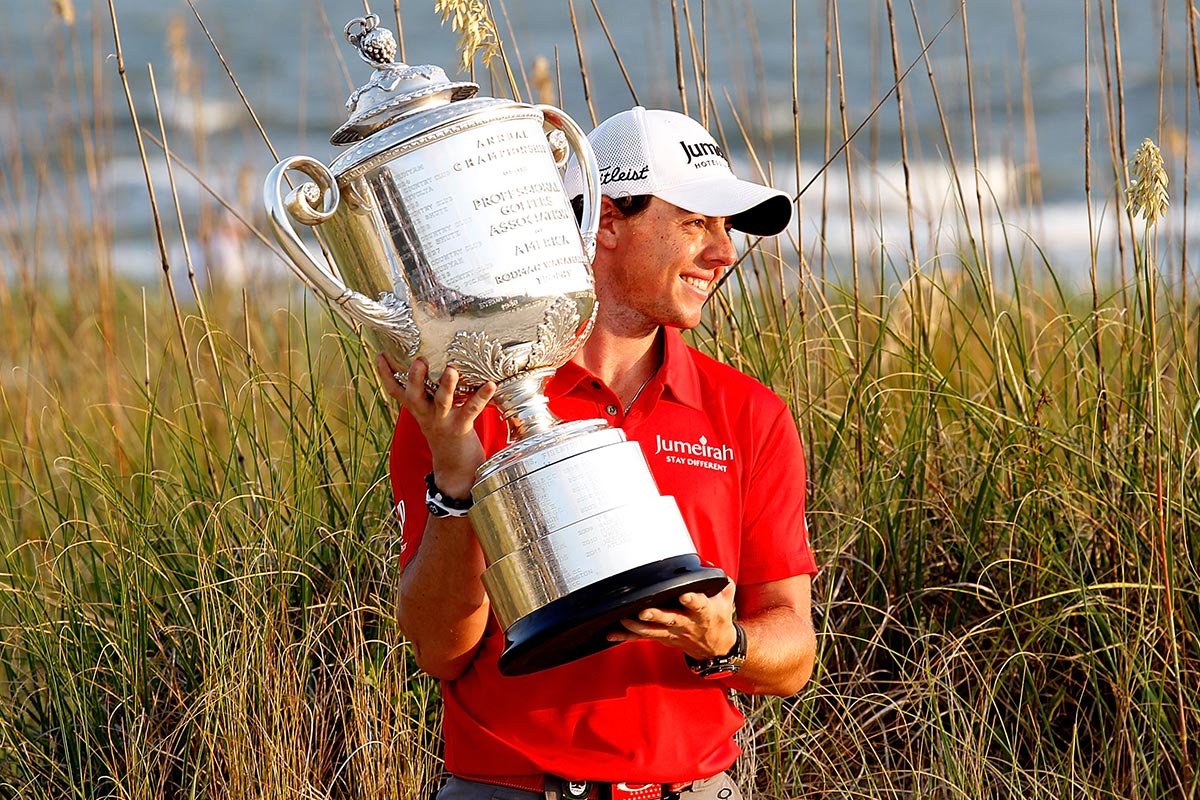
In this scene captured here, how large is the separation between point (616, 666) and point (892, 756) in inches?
46.9

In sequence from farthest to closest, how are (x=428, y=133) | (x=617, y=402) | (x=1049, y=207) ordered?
(x=1049, y=207), (x=617, y=402), (x=428, y=133)

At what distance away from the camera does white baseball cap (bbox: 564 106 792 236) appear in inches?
94.6

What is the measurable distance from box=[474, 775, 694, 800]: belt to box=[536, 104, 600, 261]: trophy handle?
0.83 m

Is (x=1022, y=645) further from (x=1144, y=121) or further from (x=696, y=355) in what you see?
(x=1144, y=121)

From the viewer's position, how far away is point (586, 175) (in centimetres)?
217

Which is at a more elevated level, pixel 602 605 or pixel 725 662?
pixel 602 605

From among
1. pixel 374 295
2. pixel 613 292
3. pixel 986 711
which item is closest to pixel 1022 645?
pixel 986 711

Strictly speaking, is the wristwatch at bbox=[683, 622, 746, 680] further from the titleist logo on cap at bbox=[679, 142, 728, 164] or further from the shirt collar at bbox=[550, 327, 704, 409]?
the titleist logo on cap at bbox=[679, 142, 728, 164]

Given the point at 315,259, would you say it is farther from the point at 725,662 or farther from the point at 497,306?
the point at 725,662

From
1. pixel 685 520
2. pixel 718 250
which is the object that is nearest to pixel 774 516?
pixel 685 520

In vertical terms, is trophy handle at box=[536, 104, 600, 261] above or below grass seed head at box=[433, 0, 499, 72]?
below

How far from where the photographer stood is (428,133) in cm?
195

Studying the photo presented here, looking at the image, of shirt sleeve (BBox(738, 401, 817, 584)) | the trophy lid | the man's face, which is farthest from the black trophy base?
the trophy lid

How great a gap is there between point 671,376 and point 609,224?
284 mm
